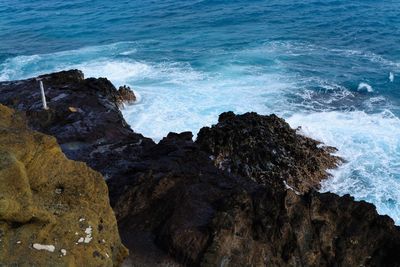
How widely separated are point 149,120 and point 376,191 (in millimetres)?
10594

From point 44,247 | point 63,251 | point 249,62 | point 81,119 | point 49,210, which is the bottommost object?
point 249,62

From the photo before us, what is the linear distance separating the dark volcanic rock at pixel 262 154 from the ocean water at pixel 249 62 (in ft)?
3.07

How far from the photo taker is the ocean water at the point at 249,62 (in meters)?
21.6

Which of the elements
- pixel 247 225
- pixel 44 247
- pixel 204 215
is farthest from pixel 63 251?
pixel 247 225

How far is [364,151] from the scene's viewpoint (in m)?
20.1

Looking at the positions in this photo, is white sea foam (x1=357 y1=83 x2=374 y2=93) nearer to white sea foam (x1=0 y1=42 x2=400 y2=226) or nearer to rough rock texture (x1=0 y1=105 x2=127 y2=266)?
white sea foam (x1=0 y1=42 x2=400 y2=226)

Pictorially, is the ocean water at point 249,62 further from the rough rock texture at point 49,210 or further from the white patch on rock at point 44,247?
the white patch on rock at point 44,247

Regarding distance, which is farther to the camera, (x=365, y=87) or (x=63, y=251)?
(x=365, y=87)

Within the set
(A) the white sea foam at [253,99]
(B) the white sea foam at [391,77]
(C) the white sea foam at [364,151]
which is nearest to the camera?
(C) the white sea foam at [364,151]

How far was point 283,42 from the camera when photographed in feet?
122

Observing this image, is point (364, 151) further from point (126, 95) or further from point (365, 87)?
point (126, 95)

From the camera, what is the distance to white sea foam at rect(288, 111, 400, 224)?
17.0 m

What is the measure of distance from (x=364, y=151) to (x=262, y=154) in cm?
535

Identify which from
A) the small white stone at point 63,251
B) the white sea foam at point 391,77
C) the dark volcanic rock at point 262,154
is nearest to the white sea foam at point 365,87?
the white sea foam at point 391,77
